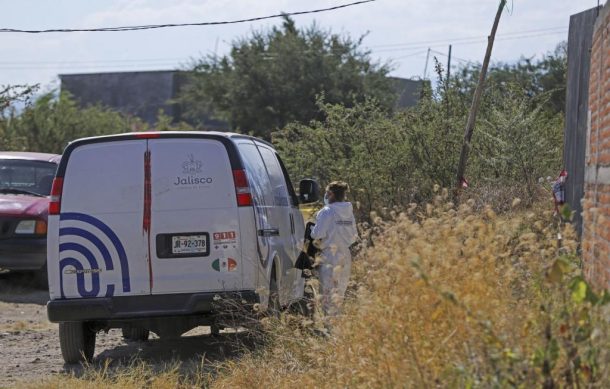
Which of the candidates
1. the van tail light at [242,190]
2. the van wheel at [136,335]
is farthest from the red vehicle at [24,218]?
the van tail light at [242,190]

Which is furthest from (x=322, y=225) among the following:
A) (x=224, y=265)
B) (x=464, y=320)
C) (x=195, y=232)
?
(x=464, y=320)

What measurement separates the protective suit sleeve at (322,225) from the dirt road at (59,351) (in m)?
1.28

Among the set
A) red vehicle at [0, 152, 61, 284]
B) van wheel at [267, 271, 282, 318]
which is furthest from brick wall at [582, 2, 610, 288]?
red vehicle at [0, 152, 61, 284]

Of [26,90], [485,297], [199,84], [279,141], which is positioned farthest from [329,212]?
[199,84]

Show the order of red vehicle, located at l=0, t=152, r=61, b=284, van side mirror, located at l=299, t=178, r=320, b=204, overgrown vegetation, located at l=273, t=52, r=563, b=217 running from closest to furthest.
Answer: van side mirror, located at l=299, t=178, r=320, b=204, red vehicle, located at l=0, t=152, r=61, b=284, overgrown vegetation, located at l=273, t=52, r=563, b=217

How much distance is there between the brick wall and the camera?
26.2 ft

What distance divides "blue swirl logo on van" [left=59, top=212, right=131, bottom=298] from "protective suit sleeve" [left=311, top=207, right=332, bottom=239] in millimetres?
2066

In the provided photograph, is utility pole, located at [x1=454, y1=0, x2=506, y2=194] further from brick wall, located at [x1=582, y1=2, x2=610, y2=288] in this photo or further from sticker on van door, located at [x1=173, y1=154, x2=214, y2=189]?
sticker on van door, located at [x1=173, y1=154, x2=214, y2=189]

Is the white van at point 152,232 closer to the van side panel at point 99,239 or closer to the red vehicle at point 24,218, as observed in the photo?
the van side panel at point 99,239

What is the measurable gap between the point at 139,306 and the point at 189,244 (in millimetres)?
694

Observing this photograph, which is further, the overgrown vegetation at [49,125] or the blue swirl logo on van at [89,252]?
the overgrown vegetation at [49,125]

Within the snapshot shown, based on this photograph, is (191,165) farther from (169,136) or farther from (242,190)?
(242,190)

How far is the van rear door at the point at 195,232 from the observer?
964 centimetres

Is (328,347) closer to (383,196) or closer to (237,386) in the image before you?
(237,386)
